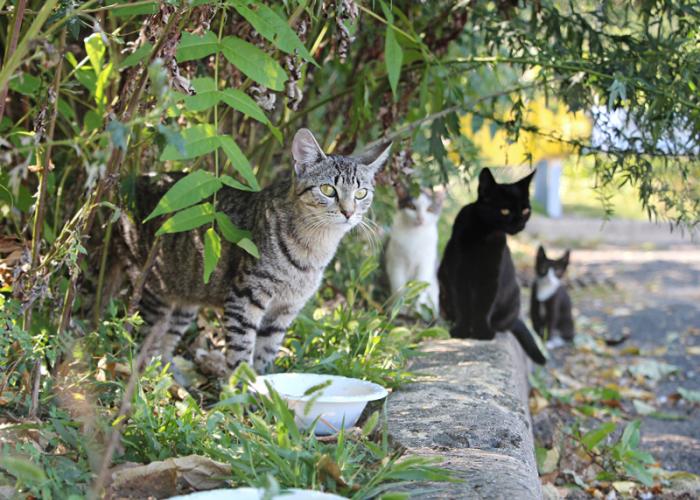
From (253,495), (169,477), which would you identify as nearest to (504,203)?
(169,477)

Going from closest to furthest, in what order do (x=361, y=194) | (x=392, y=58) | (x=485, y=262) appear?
(x=392, y=58) → (x=361, y=194) → (x=485, y=262)

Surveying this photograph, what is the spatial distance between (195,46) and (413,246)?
279 cm

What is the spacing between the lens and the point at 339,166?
11.1 ft

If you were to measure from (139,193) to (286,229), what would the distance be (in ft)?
2.10

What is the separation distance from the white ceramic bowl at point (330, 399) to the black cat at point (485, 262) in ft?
5.23

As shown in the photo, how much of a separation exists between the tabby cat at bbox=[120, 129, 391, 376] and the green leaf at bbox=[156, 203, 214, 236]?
67 centimetres

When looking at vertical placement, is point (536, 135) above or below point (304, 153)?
above

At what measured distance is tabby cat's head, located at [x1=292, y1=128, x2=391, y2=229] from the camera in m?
3.32

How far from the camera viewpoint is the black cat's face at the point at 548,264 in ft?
21.2

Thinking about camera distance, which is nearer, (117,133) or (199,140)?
(117,133)

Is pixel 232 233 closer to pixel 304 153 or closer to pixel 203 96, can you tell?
pixel 203 96

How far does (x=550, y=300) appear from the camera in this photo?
642cm

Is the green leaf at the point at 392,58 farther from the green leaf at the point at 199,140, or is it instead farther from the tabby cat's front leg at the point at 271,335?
the tabby cat's front leg at the point at 271,335

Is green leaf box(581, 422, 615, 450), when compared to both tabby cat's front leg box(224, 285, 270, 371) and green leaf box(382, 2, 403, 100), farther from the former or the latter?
green leaf box(382, 2, 403, 100)
